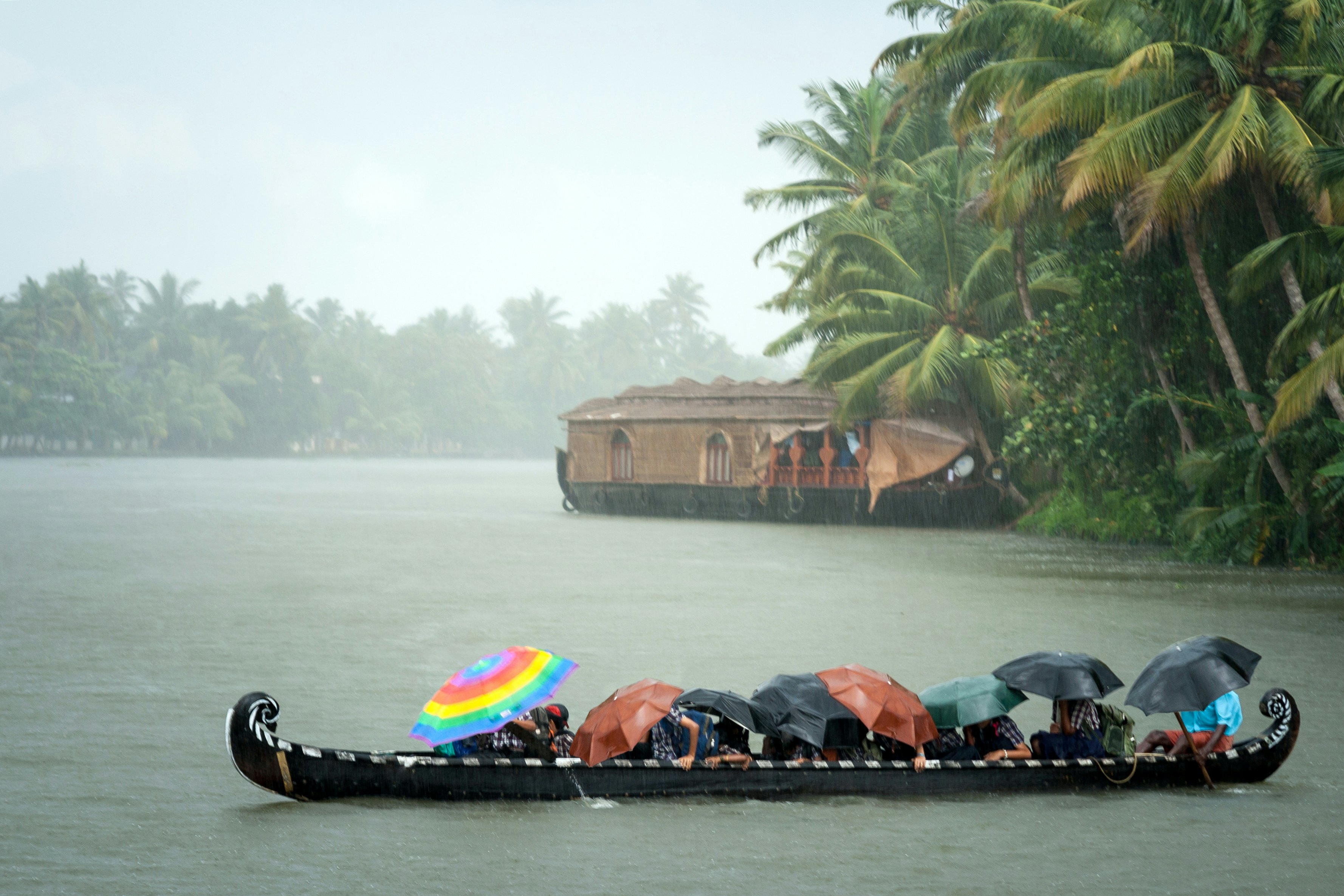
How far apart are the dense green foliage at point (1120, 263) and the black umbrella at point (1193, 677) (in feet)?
22.6

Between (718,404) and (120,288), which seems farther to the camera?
(120,288)

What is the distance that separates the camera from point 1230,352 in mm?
16594

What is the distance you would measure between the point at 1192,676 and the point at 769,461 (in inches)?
892

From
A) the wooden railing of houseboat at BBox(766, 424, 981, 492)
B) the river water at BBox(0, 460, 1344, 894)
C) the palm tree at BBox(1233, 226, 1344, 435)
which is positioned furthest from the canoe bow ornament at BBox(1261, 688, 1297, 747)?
the wooden railing of houseboat at BBox(766, 424, 981, 492)

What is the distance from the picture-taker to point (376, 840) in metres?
5.84

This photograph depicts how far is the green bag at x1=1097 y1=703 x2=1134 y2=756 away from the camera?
264 inches

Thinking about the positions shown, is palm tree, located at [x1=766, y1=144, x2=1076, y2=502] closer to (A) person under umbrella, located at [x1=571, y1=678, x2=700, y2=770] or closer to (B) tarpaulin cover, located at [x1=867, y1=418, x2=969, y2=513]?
Answer: (B) tarpaulin cover, located at [x1=867, y1=418, x2=969, y2=513]

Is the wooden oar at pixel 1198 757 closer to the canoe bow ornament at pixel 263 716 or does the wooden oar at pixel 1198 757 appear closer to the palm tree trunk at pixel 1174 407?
the canoe bow ornament at pixel 263 716

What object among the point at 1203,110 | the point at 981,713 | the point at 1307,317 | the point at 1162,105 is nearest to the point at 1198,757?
the point at 981,713

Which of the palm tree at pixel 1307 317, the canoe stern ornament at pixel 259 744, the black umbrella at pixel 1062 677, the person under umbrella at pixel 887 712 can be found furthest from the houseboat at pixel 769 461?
the canoe stern ornament at pixel 259 744

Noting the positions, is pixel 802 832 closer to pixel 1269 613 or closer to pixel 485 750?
pixel 485 750

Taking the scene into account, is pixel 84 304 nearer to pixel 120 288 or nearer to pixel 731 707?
pixel 120 288

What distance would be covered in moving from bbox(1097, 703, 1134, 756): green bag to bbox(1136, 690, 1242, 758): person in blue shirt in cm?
18

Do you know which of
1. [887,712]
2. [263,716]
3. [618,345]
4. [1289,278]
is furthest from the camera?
[618,345]
